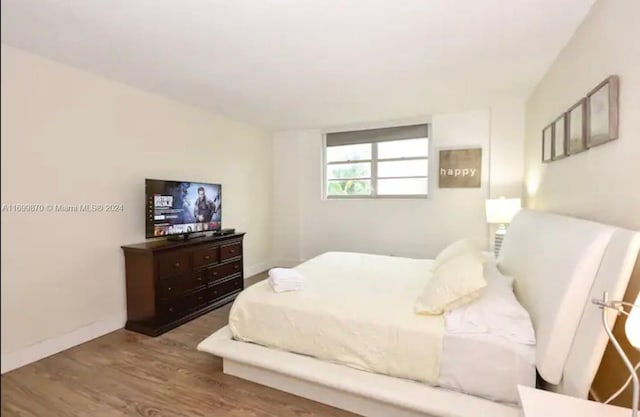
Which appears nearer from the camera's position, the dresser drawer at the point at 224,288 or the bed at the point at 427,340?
the bed at the point at 427,340

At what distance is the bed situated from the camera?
1438mm

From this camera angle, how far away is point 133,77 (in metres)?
2.93

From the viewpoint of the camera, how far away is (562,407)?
119 centimetres

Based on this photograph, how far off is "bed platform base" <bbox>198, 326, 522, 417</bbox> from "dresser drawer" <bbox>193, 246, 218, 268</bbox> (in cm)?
125

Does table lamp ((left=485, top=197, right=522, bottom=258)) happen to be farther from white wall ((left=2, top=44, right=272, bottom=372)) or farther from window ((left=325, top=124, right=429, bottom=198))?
white wall ((left=2, top=44, right=272, bottom=372))

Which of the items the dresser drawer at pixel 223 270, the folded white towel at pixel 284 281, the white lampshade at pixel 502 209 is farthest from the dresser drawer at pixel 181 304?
the white lampshade at pixel 502 209

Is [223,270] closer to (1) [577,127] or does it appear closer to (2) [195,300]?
(2) [195,300]

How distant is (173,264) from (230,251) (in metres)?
0.85

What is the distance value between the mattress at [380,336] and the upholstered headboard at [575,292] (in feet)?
0.49

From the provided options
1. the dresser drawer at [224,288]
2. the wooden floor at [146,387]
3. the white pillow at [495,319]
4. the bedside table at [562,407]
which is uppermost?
the white pillow at [495,319]

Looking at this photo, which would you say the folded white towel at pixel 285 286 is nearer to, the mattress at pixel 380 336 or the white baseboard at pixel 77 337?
the mattress at pixel 380 336

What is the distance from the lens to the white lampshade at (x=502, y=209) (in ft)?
11.6

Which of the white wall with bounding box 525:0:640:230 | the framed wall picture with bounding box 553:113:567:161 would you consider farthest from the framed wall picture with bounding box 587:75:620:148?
the framed wall picture with bounding box 553:113:567:161

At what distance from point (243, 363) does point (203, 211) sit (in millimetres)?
2077
